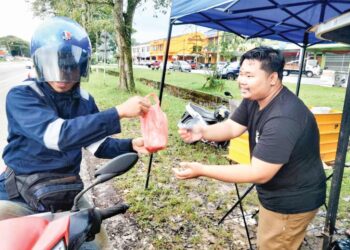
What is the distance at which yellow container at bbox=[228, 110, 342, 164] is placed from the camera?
344 centimetres

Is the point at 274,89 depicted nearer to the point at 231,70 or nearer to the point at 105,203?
the point at 105,203

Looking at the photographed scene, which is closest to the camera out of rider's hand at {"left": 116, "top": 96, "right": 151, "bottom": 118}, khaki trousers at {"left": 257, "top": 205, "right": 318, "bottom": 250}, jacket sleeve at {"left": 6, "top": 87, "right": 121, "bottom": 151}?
jacket sleeve at {"left": 6, "top": 87, "right": 121, "bottom": 151}

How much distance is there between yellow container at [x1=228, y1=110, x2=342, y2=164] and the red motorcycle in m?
2.23

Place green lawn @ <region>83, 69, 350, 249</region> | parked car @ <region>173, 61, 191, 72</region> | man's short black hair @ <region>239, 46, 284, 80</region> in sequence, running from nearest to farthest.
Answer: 1. man's short black hair @ <region>239, 46, 284, 80</region>
2. green lawn @ <region>83, 69, 350, 249</region>
3. parked car @ <region>173, 61, 191, 72</region>

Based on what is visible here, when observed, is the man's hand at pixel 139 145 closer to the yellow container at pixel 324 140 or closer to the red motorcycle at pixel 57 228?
the red motorcycle at pixel 57 228

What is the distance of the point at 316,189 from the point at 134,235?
74.5 inches

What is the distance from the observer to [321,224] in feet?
11.3

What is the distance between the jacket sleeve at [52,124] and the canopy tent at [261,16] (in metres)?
1.52

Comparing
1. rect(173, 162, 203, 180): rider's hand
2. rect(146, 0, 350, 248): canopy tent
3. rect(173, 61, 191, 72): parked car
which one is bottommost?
rect(173, 61, 191, 72): parked car

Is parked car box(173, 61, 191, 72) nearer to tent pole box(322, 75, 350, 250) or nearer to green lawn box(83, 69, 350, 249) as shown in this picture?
green lawn box(83, 69, 350, 249)

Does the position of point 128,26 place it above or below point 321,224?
Result: above

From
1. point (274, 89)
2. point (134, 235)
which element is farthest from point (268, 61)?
point (134, 235)

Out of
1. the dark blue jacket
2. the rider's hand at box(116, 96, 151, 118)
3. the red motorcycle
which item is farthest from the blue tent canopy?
the red motorcycle

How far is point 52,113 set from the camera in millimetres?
1505
